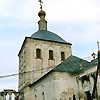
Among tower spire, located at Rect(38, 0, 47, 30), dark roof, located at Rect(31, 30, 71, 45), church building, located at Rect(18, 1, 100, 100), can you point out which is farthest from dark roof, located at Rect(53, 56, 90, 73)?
tower spire, located at Rect(38, 0, 47, 30)

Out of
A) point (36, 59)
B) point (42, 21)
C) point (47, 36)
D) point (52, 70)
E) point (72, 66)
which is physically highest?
point (42, 21)

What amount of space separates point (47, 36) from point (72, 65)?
31.4 feet

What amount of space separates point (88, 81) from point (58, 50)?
12435mm

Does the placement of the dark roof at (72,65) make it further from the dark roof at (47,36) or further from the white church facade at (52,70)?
the dark roof at (47,36)

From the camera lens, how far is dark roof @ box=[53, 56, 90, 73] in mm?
27141

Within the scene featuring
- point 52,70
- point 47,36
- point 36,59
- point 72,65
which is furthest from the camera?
point 47,36

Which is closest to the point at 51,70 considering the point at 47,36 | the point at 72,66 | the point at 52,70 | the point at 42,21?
the point at 52,70

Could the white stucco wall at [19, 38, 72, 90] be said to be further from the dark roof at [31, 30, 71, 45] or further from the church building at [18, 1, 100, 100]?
the dark roof at [31, 30, 71, 45]

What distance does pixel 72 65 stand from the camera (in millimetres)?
28688

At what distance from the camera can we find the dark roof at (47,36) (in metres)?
36.3

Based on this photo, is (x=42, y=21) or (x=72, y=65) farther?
(x=42, y=21)

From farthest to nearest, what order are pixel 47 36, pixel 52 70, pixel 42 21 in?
pixel 42 21 < pixel 47 36 < pixel 52 70

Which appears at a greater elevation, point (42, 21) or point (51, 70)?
point (42, 21)

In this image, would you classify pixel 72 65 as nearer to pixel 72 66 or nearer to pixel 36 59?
pixel 72 66
